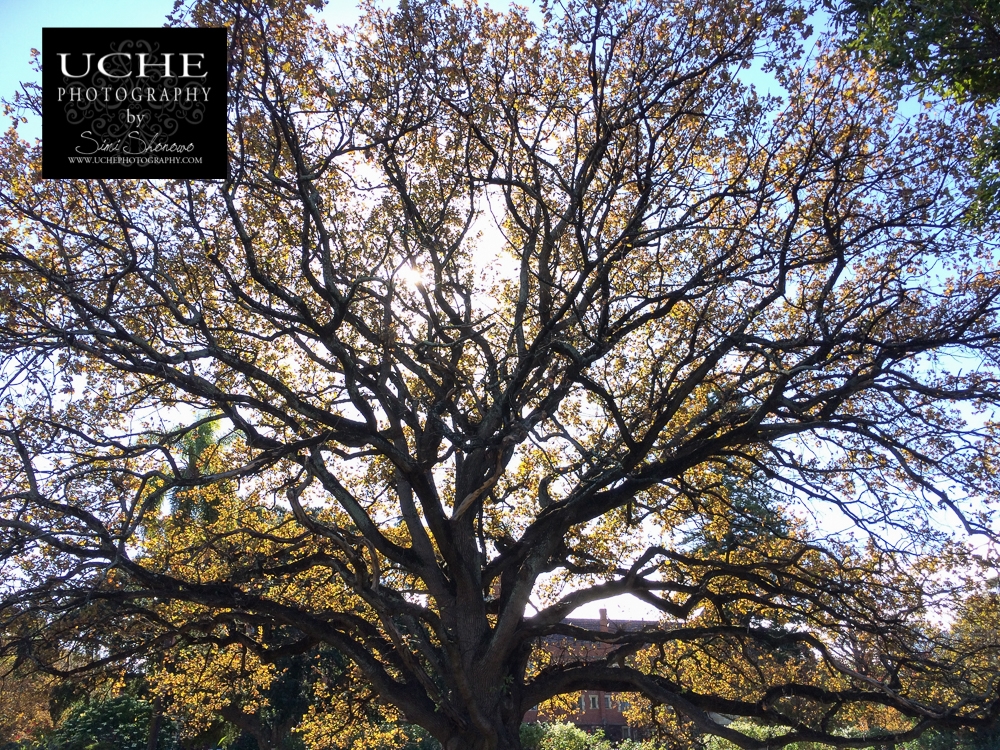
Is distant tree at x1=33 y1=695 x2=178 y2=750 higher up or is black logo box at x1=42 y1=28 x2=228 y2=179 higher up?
black logo box at x1=42 y1=28 x2=228 y2=179

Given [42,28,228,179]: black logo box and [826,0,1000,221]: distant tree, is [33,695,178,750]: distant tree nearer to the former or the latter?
[42,28,228,179]: black logo box

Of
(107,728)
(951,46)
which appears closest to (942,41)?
(951,46)

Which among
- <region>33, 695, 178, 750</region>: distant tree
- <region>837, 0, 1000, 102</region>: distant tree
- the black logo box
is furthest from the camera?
<region>33, 695, 178, 750</region>: distant tree

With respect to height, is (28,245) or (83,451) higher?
(28,245)

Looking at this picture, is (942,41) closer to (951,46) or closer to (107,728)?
(951,46)

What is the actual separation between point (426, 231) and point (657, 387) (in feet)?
14.6

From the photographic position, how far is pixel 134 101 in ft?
27.9

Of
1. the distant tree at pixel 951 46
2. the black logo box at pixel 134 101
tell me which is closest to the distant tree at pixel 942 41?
the distant tree at pixel 951 46

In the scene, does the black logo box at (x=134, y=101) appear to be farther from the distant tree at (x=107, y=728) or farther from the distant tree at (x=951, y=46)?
the distant tree at (x=107, y=728)

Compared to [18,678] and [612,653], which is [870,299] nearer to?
[612,653]

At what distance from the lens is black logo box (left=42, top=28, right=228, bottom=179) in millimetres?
8414

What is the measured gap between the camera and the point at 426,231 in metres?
10.6

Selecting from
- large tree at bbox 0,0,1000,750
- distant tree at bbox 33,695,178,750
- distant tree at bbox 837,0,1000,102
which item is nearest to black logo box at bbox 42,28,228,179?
large tree at bbox 0,0,1000,750

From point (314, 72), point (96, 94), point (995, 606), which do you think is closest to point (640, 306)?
point (314, 72)
